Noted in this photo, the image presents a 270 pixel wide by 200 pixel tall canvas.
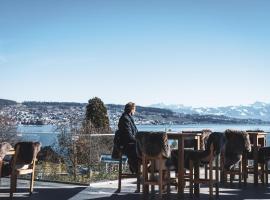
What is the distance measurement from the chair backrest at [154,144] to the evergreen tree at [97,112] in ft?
68.3

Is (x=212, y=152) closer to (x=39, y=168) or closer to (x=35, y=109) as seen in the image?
(x=39, y=168)

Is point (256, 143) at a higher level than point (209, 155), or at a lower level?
higher

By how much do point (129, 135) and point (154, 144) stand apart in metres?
0.97

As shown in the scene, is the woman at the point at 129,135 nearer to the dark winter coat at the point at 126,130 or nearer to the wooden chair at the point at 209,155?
the dark winter coat at the point at 126,130

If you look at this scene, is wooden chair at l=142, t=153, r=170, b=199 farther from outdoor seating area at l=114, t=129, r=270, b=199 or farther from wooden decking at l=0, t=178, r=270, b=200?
wooden decking at l=0, t=178, r=270, b=200

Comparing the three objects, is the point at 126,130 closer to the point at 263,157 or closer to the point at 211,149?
the point at 211,149

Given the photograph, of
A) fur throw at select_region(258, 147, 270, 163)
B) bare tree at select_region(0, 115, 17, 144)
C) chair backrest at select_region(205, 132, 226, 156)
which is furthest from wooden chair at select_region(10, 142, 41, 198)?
bare tree at select_region(0, 115, 17, 144)

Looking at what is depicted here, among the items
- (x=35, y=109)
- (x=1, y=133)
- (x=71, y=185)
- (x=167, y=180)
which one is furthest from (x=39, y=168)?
(x=35, y=109)

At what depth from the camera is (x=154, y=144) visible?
7.70 metres

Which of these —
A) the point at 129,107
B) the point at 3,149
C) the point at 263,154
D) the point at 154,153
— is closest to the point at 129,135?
the point at 129,107

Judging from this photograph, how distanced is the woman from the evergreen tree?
19859 mm

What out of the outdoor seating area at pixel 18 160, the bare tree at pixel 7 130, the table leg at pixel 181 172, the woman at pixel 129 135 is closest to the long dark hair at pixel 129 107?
the woman at pixel 129 135

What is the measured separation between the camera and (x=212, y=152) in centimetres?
803

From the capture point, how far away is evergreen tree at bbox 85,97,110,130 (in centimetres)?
2870
